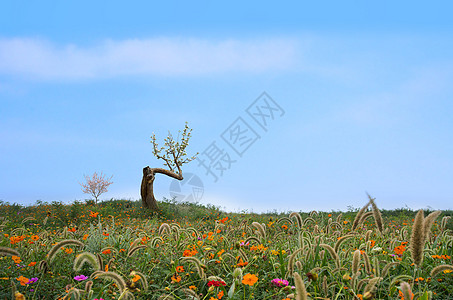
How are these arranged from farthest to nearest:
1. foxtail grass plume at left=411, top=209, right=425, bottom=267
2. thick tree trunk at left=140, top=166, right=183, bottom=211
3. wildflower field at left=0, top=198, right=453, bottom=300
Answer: thick tree trunk at left=140, top=166, right=183, bottom=211 → wildflower field at left=0, top=198, right=453, bottom=300 → foxtail grass plume at left=411, top=209, right=425, bottom=267

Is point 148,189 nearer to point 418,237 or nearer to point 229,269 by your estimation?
point 229,269

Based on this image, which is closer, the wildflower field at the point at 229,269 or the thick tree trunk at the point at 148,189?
the wildflower field at the point at 229,269

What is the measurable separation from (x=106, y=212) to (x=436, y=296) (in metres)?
13.2

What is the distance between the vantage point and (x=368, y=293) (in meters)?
2.15

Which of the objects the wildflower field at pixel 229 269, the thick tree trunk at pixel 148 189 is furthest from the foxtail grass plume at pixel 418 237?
the thick tree trunk at pixel 148 189

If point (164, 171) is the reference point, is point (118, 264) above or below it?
below

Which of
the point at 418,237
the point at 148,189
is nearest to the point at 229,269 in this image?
the point at 418,237

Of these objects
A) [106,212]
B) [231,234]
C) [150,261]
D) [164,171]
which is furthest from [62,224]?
[150,261]

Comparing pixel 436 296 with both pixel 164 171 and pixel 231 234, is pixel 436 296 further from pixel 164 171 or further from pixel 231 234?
pixel 164 171

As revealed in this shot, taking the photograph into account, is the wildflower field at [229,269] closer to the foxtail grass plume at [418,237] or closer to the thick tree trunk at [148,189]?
the foxtail grass plume at [418,237]

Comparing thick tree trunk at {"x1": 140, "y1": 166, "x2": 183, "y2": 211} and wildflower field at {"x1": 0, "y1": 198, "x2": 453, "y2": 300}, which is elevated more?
thick tree trunk at {"x1": 140, "y1": 166, "x2": 183, "y2": 211}

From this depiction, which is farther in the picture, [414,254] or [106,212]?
[106,212]

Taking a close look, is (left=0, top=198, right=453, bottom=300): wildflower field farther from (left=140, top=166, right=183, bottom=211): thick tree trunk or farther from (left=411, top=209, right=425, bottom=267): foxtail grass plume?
(left=140, top=166, right=183, bottom=211): thick tree trunk

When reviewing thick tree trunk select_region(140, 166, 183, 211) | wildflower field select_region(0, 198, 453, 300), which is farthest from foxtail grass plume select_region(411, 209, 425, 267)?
thick tree trunk select_region(140, 166, 183, 211)
